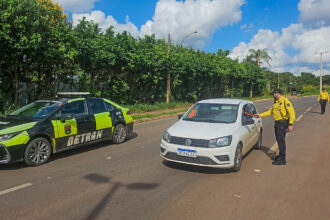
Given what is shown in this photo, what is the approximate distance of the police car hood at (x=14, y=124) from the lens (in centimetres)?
584

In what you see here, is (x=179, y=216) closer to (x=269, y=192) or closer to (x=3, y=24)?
(x=269, y=192)

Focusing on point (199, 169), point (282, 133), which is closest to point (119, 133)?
point (199, 169)

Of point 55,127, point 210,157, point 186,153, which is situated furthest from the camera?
point 55,127

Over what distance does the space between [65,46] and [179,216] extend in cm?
1070

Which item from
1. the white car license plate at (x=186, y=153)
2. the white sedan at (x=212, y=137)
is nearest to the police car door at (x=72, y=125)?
the white sedan at (x=212, y=137)

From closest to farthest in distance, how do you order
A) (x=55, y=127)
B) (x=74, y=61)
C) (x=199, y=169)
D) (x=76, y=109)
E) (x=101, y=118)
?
1. (x=199, y=169)
2. (x=55, y=127)
3. (x=76, y=109)
4. (x=101, y=118)
5. (x=74, y=61)

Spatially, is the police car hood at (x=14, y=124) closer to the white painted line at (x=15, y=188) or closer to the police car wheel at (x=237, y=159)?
the white painted line at (x=15, y=188)

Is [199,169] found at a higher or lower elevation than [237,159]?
lower

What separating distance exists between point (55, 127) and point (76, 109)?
94 cm

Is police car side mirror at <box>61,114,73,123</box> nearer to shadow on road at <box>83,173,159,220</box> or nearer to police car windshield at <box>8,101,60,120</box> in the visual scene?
police car windshield at <box>8,101,60,120</box>

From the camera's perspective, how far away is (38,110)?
6875 millimetres


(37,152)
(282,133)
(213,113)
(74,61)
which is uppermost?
(74,61)

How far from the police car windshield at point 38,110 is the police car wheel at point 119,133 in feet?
6.85

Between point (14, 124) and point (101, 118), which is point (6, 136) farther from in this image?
point (101, 118)
